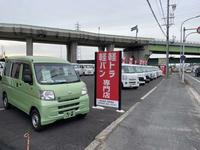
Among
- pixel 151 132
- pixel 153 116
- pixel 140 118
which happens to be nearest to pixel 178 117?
pixel 153 116

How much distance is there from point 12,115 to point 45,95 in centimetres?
276

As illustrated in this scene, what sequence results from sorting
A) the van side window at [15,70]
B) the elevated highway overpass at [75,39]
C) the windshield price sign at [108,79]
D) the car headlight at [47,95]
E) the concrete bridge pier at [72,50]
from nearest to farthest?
1. the car headlight at [47,95]
2. the van side window at [15,70]
3. the windshield price sign at [108,79]
4. the elevated highway overpass at [75,39]
5. the concrete bridge pier at [72,50]

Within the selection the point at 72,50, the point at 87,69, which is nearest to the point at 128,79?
the point at 87,69

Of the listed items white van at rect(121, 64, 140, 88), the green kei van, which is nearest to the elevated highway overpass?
white van at rect(121, 64, 140, 88)

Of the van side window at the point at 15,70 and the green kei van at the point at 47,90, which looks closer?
the green kei van at the point at 47,90

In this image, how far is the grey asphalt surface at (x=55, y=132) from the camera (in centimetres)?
498

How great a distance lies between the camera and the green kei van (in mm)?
5750

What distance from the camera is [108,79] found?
8.45 m

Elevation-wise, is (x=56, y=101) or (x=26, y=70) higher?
(x=26, y=70)

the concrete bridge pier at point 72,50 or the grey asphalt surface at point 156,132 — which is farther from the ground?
the concrete bridge pier at point 72,50

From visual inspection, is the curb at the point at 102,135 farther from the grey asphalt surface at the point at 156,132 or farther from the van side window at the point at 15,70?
the van side window at the point at 15,70

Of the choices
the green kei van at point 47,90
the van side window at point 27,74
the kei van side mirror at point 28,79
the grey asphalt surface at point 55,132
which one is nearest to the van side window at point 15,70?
the green kei van at point 47,90

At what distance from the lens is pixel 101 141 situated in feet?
16.9

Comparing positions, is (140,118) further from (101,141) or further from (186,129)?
(101,141)
